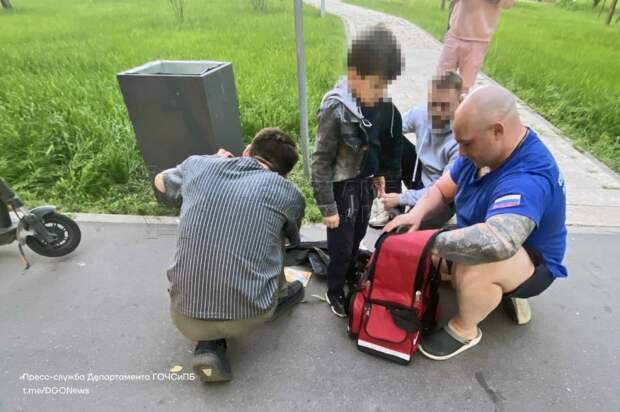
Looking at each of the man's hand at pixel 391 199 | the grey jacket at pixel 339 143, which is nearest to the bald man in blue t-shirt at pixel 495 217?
the man's hand at pixel 391 199

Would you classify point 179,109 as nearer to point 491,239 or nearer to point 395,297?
point 395,297

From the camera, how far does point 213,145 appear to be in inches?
115

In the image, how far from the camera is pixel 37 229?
8.31 ft

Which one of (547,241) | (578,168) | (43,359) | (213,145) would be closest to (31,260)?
(43,359)

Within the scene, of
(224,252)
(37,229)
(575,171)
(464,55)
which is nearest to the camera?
(224,252)

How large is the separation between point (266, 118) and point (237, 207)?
9.71 ft

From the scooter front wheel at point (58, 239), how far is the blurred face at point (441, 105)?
7.77ft

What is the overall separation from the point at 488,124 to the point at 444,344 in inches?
42.9

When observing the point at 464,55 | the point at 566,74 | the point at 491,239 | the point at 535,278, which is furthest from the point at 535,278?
the point at 566,74

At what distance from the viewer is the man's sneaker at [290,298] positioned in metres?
2.24

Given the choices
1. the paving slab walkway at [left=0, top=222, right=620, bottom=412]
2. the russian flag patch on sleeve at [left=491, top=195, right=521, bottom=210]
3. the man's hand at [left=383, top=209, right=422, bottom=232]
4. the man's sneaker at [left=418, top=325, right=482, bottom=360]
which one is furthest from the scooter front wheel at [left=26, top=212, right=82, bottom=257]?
the russian flag patch on sleeve at [left=491, top=195, right=521, bottom=210]

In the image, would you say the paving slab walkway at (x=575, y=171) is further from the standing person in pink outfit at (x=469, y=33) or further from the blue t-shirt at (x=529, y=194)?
the blue t-shirt at (x=529, y=194)

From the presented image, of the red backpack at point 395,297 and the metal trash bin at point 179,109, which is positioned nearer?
the red backpack at point 395,297

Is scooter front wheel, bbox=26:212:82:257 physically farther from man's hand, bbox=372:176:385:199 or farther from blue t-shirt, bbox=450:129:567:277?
blue t-shirt, bbox=450:129:567:277
